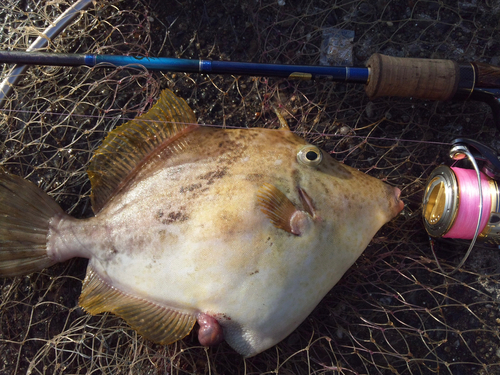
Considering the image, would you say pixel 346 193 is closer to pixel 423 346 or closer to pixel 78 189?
pixel 423 346

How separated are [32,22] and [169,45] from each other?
110 cm

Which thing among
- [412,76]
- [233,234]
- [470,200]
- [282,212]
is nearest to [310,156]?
[282,212]

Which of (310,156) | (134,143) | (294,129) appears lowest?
(294,129)

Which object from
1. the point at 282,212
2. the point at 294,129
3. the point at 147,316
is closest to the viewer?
the point at 282,212

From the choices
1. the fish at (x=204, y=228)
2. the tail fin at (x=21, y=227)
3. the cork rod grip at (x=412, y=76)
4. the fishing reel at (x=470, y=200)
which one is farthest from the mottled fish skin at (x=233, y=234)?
the cork rod grip at (x=412, y=76)

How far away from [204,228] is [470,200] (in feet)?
5.20

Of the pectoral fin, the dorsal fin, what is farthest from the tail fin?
the pectoral fin

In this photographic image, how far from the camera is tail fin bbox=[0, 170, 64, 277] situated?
2171mm

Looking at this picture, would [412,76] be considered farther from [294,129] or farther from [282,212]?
[282,212]

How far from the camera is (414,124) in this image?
271cm

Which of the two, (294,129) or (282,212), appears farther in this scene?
(294,129)

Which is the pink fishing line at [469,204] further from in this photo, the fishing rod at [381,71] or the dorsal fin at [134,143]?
the dorsal fin at [134,143]

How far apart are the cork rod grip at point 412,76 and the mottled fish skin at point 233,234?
0.59 metres

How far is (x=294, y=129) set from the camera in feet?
8.98
